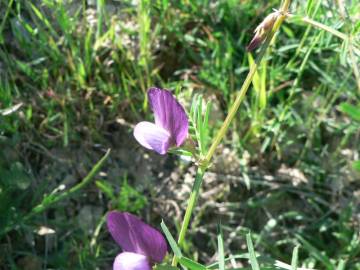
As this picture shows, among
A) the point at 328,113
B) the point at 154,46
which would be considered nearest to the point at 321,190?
the point at 328,113

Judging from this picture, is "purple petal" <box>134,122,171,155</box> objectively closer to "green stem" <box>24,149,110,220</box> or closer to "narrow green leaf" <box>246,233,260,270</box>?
"narrow green leaf" <box>246,233,260,270</box>

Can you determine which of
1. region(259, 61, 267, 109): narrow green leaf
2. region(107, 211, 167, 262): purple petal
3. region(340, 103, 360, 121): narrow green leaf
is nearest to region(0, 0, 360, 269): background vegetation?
region(259, 61, 267, 109): narrow green leaf

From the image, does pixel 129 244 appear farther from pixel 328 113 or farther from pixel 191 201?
pixel 328 113

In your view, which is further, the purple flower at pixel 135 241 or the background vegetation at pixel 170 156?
the background vegetation at pixel 170 156

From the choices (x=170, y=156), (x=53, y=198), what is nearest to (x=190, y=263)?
(x=53, y=198)

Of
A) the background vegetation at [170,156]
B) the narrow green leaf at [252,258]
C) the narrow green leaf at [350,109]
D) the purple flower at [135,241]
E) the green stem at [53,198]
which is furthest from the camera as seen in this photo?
the background vegetation at [170,156]

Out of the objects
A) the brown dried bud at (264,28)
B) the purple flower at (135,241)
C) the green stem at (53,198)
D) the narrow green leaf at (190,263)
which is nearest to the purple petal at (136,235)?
the purple flower at (135,241)

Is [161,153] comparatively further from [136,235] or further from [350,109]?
[350,109]

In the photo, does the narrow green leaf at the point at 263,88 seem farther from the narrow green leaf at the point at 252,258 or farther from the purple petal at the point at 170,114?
the narrow green leaf at the point at 252,258
